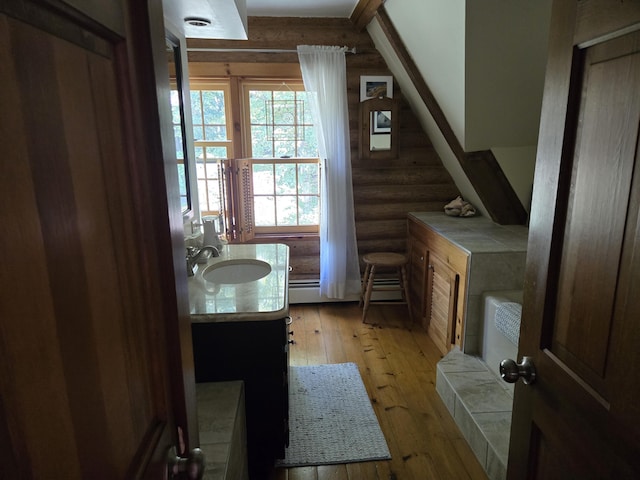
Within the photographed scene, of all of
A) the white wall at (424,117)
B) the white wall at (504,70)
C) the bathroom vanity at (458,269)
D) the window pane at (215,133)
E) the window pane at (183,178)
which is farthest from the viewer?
the window pane at (215,133)

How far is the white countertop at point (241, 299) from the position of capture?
156cm

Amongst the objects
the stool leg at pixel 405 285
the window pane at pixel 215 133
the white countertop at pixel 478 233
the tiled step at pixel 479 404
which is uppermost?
the window pane at pixel 215 133

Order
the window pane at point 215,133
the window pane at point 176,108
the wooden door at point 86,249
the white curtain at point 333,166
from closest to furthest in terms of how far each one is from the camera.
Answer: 1. the wooden door at point 86,249
2. the window pane at point 176,108
3. the white curtain at point 333,166
4. the window pane at point 215,133

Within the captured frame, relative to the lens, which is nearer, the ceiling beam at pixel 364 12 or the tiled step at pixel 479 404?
the tiled step at pixel 479 404

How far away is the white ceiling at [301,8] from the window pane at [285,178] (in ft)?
3.93

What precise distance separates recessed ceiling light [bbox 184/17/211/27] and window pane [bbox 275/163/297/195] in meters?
1.68

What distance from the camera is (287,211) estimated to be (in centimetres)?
378

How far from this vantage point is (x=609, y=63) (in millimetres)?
753

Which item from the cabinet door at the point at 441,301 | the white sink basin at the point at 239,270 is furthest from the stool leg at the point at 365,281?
the white sink basin at the point at 239,270

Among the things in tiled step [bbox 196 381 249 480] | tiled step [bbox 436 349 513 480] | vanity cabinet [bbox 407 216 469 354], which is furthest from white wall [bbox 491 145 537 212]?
tiled step [bbox 196 381 249 480]

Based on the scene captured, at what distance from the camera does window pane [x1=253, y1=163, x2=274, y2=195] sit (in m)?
3.67

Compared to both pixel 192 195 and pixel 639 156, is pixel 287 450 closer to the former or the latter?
pixel 192 195

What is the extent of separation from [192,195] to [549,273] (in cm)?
209

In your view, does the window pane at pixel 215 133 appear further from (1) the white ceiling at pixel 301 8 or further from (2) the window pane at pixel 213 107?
(1) the white ceiling at pixel 301 8
